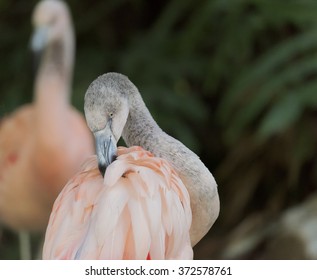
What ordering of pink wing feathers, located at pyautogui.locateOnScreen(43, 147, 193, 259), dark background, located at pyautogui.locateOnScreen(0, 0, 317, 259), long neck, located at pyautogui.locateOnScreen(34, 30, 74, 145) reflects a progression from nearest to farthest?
pink wing feathers, located at pyautogui.locateOnScreen(43, 147, 193, 259) < long neck, located at pyautogui.locateOnScreen(34, 30, 74, 145) < dark background, located at pyautogui.locateOnScreen(0, 0, 317, 259)

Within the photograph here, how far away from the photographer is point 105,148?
2.85 ft

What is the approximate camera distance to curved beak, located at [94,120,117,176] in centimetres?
86

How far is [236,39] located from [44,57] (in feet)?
2.32

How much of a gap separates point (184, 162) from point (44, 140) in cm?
116

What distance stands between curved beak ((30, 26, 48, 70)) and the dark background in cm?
22

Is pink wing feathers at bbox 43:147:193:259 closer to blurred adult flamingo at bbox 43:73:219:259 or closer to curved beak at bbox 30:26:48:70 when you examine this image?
blurred adult flamingo at bbox 43:73:219:259

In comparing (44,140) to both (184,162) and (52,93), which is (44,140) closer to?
(52,93)

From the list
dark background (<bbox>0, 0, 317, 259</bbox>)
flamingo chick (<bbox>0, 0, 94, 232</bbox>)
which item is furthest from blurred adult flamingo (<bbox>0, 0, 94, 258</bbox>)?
dark background (<bbox>0, 0, 317, 259</bbox>)

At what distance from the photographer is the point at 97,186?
88 cm

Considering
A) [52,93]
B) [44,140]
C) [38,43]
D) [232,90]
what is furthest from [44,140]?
[232,90]

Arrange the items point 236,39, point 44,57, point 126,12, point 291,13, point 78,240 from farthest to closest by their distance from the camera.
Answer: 1. point 126,12
2. point 236,39
3. point 291,13
4. point 44,57
5. point 78,240

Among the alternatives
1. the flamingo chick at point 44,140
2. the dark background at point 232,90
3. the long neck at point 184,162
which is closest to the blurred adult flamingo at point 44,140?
the flamingo chick at point 44,140
